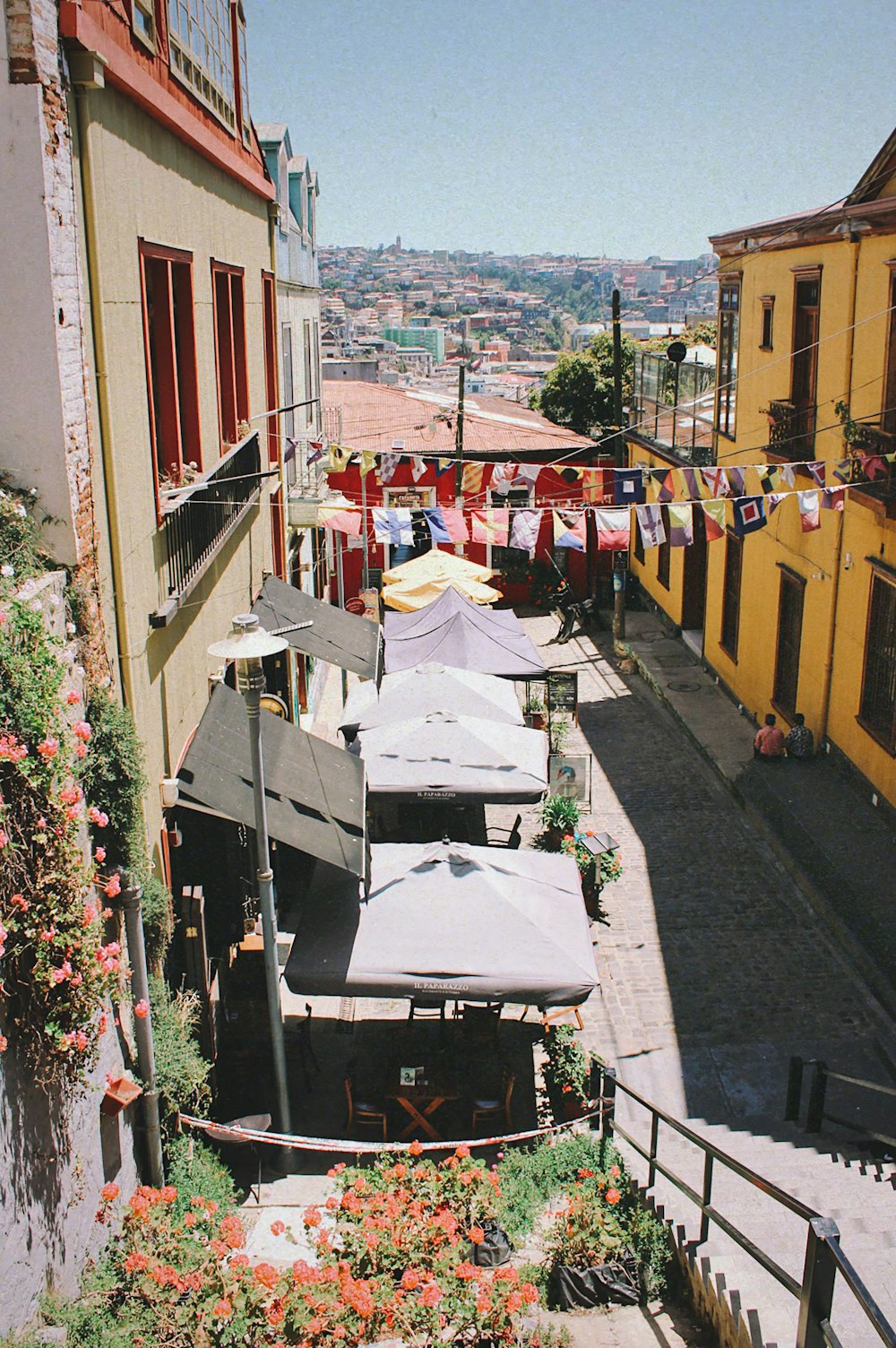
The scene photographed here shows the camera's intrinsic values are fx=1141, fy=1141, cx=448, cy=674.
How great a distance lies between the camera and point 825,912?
12.4 metres

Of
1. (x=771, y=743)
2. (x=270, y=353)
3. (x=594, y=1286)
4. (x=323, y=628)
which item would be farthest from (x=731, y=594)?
(x=594, y=1286)

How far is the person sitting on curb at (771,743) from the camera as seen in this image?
1583cm

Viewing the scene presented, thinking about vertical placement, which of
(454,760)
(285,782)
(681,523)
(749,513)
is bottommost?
(454,760)

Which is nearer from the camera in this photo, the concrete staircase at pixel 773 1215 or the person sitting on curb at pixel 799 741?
the concrete staircase at pixel 773 1215

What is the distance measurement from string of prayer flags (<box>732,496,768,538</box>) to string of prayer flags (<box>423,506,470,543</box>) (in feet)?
19.2

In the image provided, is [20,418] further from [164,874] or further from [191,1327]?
[191,1327]

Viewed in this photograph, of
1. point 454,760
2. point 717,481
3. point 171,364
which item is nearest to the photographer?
point 171,364

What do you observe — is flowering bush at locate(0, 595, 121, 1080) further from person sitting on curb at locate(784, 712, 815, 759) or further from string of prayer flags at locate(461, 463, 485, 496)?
string of prayer flags at locate(461, 463, 485, 496)

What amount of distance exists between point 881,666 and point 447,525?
7858 mm

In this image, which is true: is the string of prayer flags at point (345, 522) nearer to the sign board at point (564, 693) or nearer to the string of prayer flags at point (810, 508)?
the sign board at point (564, 693)

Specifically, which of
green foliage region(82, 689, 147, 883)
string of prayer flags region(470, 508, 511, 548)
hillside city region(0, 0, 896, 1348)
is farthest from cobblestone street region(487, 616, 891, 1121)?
green foliage region(82, 689, 147, 883)

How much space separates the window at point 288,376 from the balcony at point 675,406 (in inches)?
286

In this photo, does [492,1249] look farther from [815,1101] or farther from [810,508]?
[810,508]

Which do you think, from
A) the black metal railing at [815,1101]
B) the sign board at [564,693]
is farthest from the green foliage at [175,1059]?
the sign board at [564,693]
